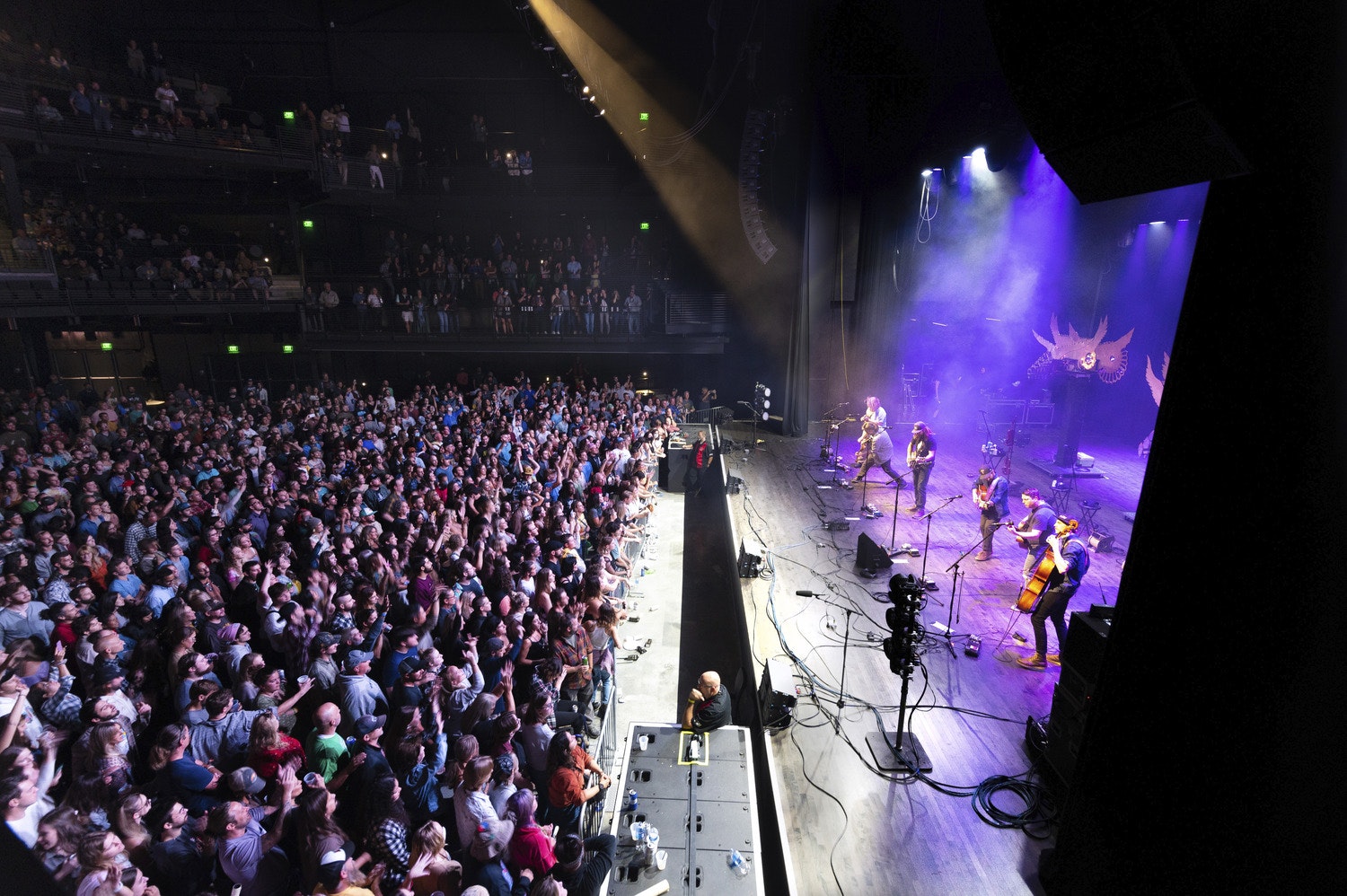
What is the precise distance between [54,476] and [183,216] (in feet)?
46.4

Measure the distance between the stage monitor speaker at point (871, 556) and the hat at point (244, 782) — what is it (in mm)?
6414

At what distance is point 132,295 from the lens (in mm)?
15727

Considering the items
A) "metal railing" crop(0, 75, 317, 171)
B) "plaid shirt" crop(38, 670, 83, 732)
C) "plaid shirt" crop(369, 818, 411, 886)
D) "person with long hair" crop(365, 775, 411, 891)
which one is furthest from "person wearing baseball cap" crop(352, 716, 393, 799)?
"metal railing" crop(0, 75, 317, 171)

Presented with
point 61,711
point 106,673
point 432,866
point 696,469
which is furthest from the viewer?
point 696,469

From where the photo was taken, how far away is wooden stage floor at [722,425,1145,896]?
4387 mm

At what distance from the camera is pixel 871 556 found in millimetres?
8250

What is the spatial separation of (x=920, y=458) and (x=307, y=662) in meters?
8.03

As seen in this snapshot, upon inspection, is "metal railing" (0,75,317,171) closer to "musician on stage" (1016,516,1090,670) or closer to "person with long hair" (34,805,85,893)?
"person with long hair" (34,805,85,893)

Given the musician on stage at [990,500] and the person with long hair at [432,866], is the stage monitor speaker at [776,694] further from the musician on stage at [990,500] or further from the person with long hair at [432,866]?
the musician on stage at [990,500]

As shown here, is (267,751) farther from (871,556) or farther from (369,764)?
(871,556)

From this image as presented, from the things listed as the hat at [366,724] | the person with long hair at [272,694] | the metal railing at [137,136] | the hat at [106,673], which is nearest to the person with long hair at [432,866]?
the hat at [366,724]

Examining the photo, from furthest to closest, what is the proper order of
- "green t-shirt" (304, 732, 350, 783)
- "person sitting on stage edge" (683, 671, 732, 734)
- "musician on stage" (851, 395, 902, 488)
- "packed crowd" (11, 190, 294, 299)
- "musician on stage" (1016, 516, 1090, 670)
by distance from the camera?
"packed crowd" (11, 190, 294, 299)
"musician on stage" (851, 395, 902, 488)
"musician on stage" (1016, 516, 1090, 670)
"person sitting on stage edge" (683, 671, 732, 734)
"green t-shirt" (304, 732, 350, 783)

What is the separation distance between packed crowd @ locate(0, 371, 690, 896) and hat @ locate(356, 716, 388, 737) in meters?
0.02

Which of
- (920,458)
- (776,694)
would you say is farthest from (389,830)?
(920,458)
